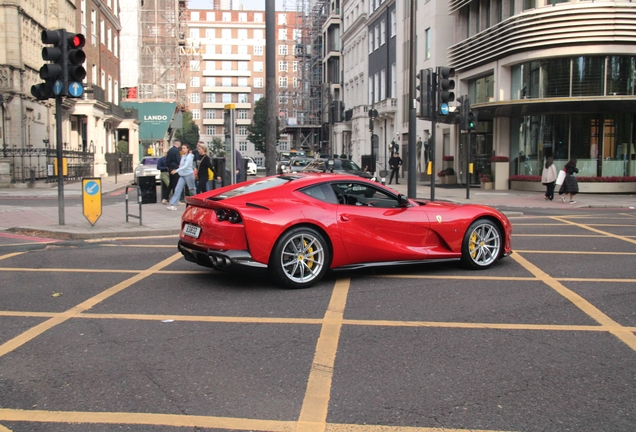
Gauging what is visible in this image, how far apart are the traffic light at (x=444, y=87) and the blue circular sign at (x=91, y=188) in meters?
9.41

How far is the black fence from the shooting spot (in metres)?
26.7

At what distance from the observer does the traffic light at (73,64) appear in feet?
38.9

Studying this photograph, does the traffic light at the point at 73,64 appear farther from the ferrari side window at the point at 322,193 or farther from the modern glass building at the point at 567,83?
the modern glass building at the point at 567,83

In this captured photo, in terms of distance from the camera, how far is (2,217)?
1488cm

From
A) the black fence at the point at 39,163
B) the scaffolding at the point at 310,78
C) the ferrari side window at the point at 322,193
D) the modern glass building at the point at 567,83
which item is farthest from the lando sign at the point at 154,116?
the ferrari side window at the point at 322,193

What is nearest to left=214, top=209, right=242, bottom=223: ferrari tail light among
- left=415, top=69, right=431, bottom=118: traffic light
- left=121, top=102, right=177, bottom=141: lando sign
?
left=415, top=69, right=431, bottom=118: traffic light

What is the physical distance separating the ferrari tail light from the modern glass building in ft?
68.5

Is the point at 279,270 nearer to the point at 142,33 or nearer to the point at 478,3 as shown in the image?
the point at 478,3

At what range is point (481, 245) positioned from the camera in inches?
336

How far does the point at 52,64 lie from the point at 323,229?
23.8 feet

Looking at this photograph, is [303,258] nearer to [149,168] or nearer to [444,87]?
[444,87]

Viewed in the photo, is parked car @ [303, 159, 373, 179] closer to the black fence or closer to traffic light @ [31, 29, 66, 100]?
the black fence

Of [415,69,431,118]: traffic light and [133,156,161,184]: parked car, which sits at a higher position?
[415,69,431,118]: traffic light

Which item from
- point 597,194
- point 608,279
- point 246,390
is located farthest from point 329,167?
point 246,390
